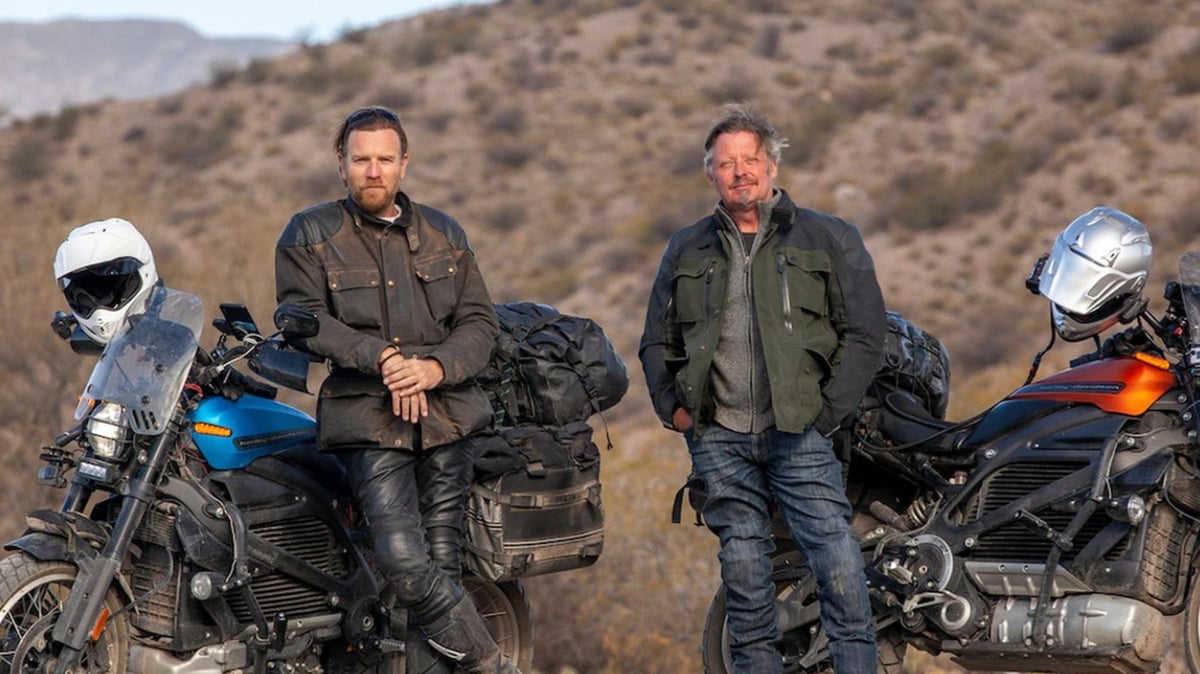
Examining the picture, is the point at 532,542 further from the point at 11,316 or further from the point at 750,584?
the point at 11,316

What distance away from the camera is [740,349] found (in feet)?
18.3

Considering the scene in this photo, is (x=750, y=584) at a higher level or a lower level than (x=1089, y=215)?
lower

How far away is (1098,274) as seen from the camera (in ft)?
18.9

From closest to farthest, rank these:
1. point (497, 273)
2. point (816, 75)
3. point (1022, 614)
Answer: point (1022, 614)
point (497, 273)
point (816, 75)

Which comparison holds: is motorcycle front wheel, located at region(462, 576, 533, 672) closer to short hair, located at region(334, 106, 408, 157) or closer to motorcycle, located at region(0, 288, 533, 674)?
motorcycle, located at region(0, 288, 533, 674)

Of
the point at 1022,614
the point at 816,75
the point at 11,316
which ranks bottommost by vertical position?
the point at 1022,614

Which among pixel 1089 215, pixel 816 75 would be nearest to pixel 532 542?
pixel 1089 215

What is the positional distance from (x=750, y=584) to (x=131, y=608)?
2.21 metres

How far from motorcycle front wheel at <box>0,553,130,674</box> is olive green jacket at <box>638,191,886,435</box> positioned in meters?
2.11

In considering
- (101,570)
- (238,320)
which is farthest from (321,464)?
(101,570)

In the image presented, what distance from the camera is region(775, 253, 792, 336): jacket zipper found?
5.46 metres

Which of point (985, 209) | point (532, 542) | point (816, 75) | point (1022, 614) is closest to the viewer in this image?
point (1022, 614)

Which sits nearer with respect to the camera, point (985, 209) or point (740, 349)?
point (740, 349)

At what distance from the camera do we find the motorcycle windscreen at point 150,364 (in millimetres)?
5340
